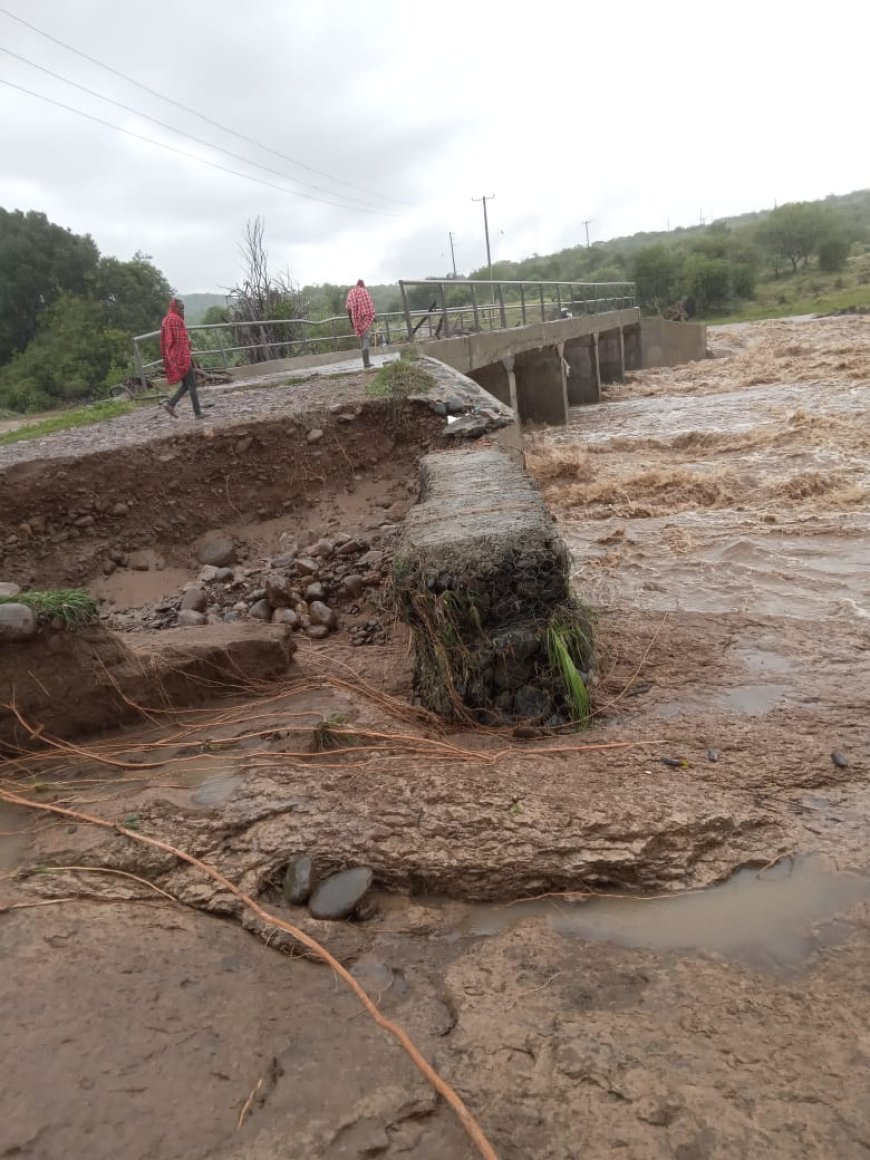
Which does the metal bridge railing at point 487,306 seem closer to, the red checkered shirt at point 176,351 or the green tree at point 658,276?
the red checkered shirt at point 176,351

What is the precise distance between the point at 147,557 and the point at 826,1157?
6.69 meters

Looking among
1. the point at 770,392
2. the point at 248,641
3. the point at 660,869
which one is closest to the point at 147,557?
the point at 248,641

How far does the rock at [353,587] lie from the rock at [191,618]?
116cm

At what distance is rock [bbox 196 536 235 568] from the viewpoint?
22.8 feet

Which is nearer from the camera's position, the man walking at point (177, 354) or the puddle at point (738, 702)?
the puddle at point (738, 702)

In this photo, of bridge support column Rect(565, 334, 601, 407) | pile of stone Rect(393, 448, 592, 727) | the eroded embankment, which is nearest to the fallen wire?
pile of stone Rect(393, 448, 592, 727)

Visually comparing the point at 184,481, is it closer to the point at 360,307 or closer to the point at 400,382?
the point at 400,382

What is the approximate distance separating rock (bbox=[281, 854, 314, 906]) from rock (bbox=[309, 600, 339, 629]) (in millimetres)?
3114

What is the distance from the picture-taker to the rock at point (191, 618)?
5887 millimetres

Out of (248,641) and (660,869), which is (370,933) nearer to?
(660,869)

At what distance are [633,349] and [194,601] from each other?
1121 inches

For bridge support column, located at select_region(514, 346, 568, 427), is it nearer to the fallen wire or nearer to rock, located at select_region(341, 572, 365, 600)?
rock, located at select_region(341, 572, 365, 600)

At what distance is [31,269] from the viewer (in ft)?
113

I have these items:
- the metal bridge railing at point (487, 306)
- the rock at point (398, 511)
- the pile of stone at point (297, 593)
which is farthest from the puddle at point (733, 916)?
the metal bridge railing at point (487, 306)
